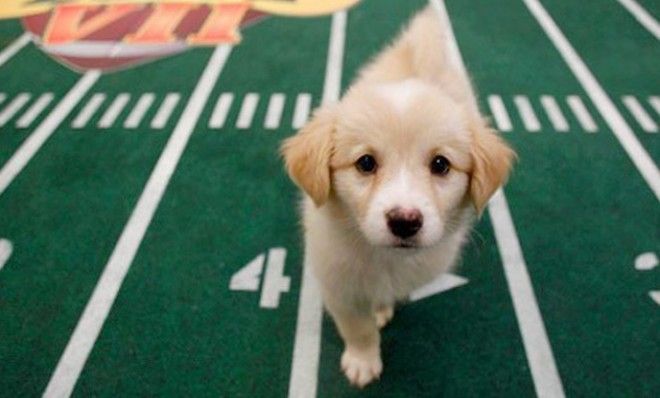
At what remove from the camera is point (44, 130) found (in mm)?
3879

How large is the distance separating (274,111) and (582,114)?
2280 mm

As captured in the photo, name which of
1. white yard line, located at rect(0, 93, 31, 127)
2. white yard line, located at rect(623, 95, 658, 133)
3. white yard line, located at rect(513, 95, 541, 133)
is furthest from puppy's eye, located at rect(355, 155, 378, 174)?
white yard line, located at rect(0, 93, 31, 127)

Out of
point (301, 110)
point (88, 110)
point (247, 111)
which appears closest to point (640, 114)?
point (301, 110)

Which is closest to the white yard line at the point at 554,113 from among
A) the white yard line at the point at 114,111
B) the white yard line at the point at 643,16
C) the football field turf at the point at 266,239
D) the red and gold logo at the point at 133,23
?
the football field turf at the point at 266,239

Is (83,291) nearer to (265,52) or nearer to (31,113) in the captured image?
(31,113)

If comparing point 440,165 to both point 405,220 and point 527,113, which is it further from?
point 527,113

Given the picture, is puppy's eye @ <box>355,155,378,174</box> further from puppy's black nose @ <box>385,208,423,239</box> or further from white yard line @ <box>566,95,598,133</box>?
white yard line @ <box>566,95,598,133</box>

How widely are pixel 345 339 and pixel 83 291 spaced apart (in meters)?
1.36

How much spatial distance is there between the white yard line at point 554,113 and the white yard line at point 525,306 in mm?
917

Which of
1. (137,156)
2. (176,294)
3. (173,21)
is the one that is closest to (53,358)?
(176,294)

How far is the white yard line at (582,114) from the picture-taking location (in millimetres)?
3801

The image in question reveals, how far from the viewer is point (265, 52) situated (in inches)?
191

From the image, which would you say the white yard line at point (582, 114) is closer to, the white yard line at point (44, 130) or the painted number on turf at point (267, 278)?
the painted number on turf at point (267, 278)

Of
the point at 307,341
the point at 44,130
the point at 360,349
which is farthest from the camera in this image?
the point at 44,130
